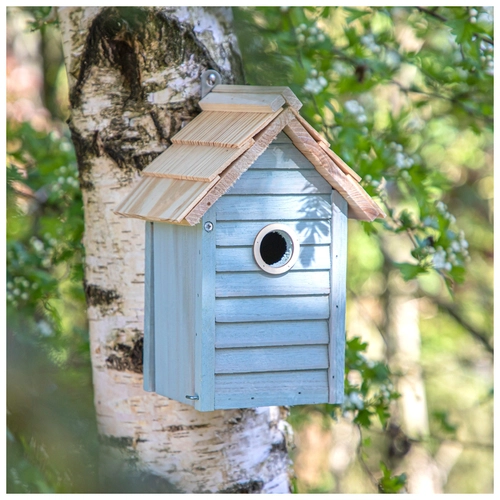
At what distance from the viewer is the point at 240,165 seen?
1542 millimetres

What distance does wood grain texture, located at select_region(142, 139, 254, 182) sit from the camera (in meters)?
1.53

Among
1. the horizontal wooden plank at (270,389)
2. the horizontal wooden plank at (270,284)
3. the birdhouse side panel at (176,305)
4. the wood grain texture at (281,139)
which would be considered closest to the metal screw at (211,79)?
the wood grain texture at (281,139)

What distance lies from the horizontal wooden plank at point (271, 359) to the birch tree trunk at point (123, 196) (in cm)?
36

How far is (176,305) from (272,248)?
0.30m

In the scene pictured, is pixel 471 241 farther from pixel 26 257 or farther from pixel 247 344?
pixel 247 344

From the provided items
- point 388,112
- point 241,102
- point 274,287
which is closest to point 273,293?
point 274,287

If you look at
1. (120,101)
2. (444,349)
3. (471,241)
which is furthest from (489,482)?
(120,101)

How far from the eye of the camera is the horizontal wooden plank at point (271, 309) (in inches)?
62.6

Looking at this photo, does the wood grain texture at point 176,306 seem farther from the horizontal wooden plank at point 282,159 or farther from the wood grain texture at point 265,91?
the wood grain texture at point 265,91

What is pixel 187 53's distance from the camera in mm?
1822

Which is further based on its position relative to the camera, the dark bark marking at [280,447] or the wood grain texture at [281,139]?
the dark bark marking at [280,447]

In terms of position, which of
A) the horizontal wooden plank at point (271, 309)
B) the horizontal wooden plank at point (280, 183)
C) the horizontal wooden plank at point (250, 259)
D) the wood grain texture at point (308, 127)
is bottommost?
the horizontal wooden plank at point (271, 309)

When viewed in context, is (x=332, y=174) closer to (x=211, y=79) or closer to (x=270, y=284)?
(x=270, y=284)

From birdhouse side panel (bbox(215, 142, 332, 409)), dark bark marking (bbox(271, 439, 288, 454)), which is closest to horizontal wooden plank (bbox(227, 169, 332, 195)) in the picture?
birdhouse side panel (bbox(215, 142, 332, 409))
